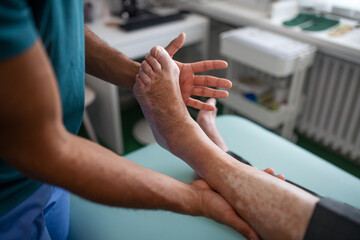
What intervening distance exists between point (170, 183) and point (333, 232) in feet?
1.24

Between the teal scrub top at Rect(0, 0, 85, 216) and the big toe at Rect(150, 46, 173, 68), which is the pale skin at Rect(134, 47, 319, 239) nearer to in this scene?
the big toe at Rect(150, 46, 173, 68)

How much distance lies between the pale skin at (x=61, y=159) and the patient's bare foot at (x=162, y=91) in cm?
21

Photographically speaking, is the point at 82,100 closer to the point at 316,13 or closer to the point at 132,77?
the point at 132,77

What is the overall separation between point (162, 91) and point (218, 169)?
10.9 inches

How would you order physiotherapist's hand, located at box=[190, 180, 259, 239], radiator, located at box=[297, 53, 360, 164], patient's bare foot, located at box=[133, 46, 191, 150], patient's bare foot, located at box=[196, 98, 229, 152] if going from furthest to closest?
radiator, located at box=[297, 53, 360, 164] → patient's bare foot, located at box=[196, 98, 229, 152] → patient's bare foot, located at box=[133, 46, 191, 150] → physiotherapist's hand, located at box=[190, 180, 259, 239]

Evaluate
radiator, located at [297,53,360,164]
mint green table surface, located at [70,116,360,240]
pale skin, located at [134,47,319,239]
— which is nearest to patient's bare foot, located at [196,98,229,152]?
mint green table surface, located at [70,116,360,240]

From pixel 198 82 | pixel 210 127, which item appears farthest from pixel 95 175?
pixel 210 127

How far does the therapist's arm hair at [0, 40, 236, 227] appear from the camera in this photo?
1.37ft

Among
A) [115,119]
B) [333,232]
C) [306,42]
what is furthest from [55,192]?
[306,42]

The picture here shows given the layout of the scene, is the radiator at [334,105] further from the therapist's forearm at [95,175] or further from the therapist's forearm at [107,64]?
the therapist's forearm at [95,175]

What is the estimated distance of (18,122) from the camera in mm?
430

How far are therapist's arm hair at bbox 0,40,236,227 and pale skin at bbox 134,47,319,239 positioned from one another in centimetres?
17

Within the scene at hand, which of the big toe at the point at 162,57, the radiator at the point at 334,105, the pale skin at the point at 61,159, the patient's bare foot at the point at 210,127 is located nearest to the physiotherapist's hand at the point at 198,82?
the big toe at the point at 162,57

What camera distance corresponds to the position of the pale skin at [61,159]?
0.42m
